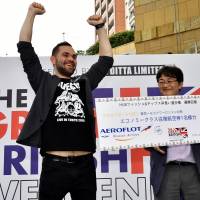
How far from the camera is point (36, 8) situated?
221 centimetres

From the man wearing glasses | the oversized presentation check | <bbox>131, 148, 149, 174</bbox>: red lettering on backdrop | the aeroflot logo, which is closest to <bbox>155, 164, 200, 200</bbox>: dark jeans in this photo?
the man wearing glasses

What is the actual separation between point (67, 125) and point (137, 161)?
5.26ft

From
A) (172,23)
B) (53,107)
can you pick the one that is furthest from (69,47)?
(172,23)

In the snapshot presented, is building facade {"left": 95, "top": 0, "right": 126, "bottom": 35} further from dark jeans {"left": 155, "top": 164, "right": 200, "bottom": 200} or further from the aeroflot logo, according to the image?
dark jeans {"left": 155, "top": 164, "right": 200, "bottom": 200}

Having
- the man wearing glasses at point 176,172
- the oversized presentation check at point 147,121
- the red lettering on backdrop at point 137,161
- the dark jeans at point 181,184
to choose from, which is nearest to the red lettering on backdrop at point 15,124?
the oversized presentation check at point 147,121

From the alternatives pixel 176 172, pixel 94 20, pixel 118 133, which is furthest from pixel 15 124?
pixel 176 172

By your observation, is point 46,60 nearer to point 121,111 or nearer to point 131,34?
point 121,111

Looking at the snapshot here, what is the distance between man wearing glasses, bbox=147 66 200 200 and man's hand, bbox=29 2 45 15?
1.30 m

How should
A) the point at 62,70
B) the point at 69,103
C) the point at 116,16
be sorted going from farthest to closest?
1. the point at 116,16
2. the point at 62,70
3. the point at 69,103

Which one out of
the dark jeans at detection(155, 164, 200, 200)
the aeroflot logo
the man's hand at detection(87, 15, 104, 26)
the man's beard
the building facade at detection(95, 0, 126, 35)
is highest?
the building facade at detection(95, 0, 126, 35)

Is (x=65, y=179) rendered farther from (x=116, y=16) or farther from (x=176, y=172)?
(x=116, y=16)

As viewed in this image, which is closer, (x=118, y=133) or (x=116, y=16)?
(x=118, y=133)

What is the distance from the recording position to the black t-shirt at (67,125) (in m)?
2.03

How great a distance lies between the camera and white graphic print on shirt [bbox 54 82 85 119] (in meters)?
2.08
